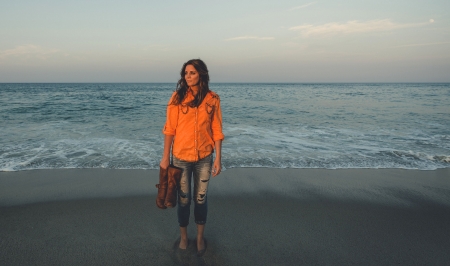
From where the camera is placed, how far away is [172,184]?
263 cm

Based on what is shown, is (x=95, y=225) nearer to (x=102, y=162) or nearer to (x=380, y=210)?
(x=102, y=162)

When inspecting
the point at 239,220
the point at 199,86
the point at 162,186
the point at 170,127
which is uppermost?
the point at 199,86

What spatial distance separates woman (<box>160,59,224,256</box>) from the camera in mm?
2547

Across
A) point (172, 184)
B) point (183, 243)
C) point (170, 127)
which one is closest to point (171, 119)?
point (170, 127)

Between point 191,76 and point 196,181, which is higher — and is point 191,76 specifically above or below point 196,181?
above

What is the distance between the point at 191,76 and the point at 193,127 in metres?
0.48

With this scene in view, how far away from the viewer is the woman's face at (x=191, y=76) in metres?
2.54

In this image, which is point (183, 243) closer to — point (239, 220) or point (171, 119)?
point (239, 220)

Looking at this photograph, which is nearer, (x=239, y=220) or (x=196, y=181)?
(x=196, y=181)

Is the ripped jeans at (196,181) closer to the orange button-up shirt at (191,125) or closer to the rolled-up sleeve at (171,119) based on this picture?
the orange button-up shirt at (191,125)

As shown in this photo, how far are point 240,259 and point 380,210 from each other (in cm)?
239

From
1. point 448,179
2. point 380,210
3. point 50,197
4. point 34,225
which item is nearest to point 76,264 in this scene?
point 34,225

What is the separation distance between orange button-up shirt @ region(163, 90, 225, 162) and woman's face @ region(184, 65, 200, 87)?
95mm

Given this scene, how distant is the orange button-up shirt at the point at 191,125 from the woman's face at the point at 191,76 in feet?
0.31
